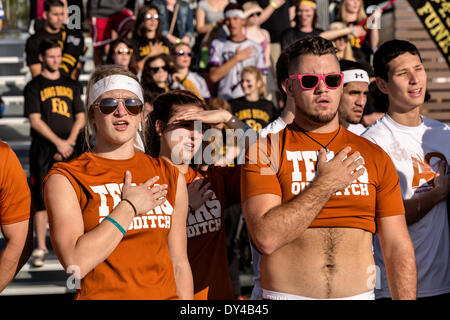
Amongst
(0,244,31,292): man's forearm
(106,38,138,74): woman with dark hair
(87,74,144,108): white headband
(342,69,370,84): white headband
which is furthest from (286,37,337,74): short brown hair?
(106,38,138,74): woman with dark hair

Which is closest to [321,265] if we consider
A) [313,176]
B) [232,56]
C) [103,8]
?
[313,176]

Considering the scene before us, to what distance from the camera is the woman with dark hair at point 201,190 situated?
445 cm

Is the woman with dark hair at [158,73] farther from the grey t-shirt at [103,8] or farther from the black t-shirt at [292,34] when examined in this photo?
the grey t-shirt at [103,8]

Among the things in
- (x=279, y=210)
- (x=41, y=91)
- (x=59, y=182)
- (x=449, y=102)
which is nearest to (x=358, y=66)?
(x=279, y=210)

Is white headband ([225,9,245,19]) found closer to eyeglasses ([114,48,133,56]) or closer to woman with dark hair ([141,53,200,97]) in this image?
woman with dark hair ([141,53,200,97])

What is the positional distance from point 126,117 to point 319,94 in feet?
3.53

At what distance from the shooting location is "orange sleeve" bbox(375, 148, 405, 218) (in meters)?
3.81

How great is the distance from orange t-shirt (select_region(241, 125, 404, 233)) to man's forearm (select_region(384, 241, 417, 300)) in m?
0.19

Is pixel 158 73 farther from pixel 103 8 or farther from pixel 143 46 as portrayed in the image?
pixel 103 8

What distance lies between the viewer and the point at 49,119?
8773mm

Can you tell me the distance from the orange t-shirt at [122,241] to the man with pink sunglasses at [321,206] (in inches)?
20.0

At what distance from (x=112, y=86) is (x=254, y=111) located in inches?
212

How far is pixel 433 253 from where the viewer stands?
15.5 feet
